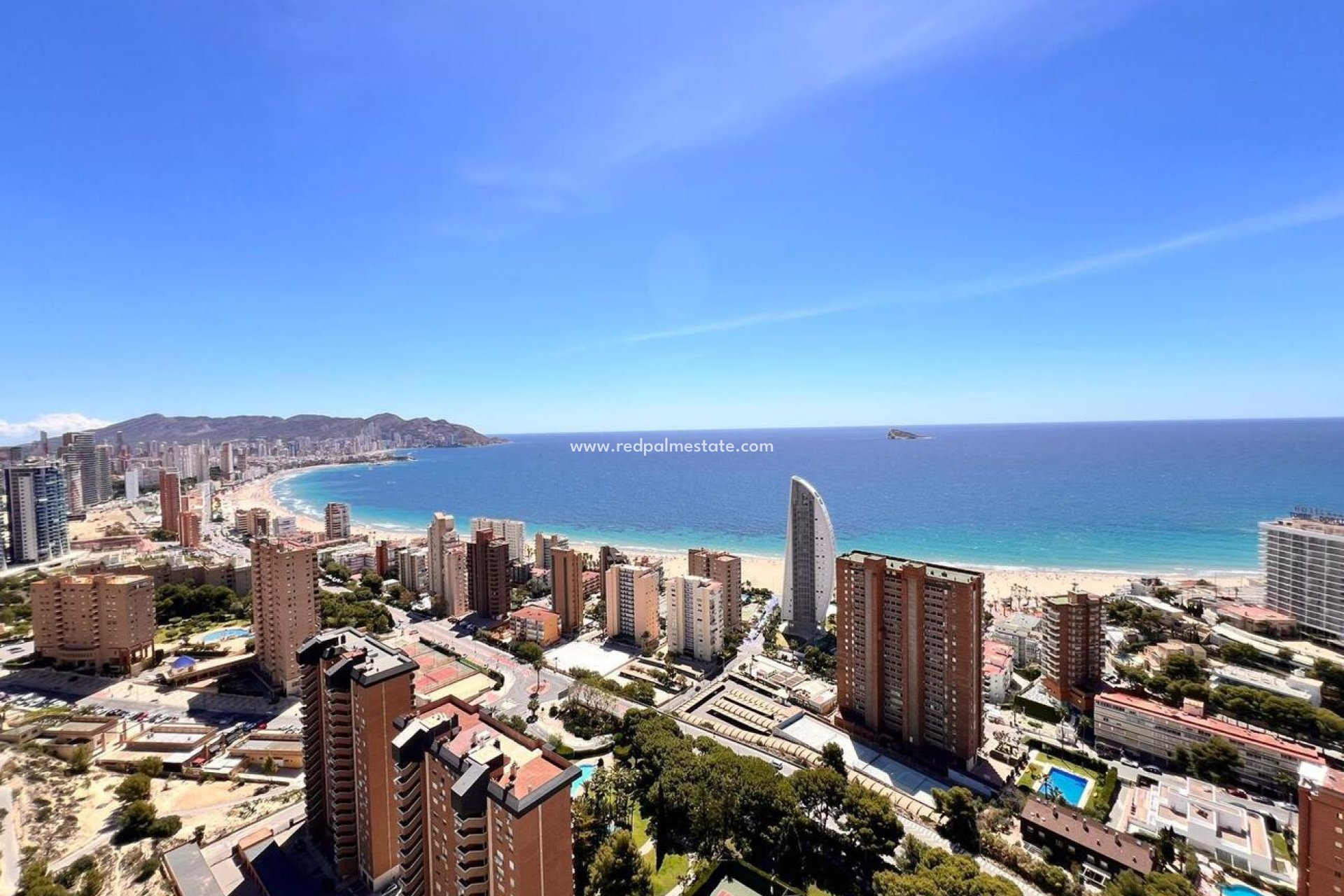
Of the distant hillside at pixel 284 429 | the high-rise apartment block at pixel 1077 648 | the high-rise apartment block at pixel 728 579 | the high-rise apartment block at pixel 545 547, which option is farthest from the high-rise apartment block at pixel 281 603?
the distant hillside at pixel 284 429

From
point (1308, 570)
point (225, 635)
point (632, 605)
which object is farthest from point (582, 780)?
point (1308, 570)

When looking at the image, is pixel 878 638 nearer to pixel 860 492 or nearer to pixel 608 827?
pixel 608 827

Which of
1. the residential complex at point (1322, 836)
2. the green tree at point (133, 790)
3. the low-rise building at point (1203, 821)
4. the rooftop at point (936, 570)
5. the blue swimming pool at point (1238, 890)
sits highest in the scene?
the rooftop at point (936, 570)

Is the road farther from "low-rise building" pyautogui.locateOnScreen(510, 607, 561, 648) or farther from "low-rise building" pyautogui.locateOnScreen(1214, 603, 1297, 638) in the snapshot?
"low-rise building" pyautogui.locateOnScreen(1214, 603, 1297, 638)

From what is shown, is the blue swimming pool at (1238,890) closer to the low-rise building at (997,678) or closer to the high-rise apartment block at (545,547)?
the low-rise building at (997,678)

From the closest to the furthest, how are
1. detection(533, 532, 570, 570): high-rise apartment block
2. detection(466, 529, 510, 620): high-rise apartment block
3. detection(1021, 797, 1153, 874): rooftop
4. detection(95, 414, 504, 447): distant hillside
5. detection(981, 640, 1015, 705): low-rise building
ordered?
detection(1021, 797, 1153, 874): rooftop
detection(981, 640, 1015, 705): low-rise building
detection(466, 529, 510, 620): high-rise apartment block
detection(533, 532, 570, 570): high-rise apartment block
detection(95, 414, 504, 447): distant hillside

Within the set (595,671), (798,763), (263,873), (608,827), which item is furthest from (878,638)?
(263,873)

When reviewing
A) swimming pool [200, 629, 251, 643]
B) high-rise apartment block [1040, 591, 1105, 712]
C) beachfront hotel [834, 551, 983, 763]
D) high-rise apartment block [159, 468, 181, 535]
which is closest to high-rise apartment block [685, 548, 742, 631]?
beachfront hotel [834, 551, 983, 763]
